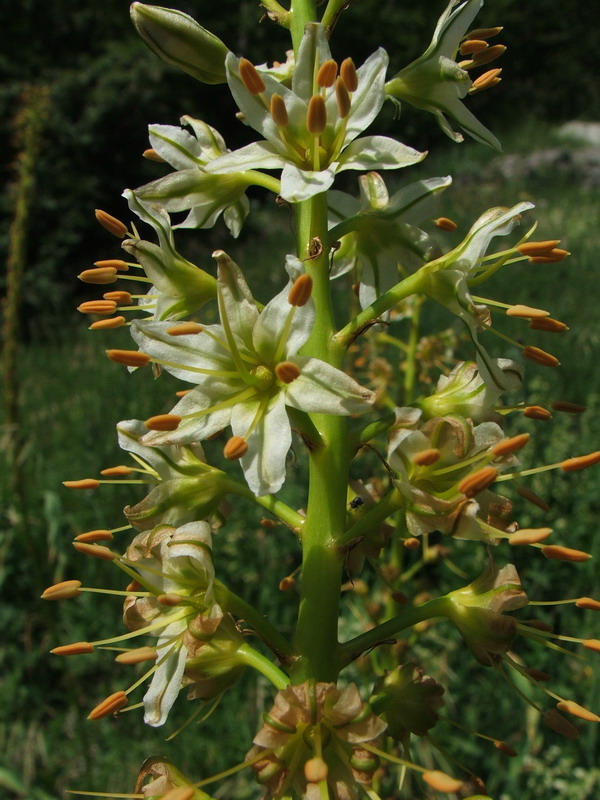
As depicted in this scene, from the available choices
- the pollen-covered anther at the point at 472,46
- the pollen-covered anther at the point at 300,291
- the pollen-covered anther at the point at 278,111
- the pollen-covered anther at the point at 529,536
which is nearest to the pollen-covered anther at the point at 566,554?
the pollen-covered anther at the point at 529,536

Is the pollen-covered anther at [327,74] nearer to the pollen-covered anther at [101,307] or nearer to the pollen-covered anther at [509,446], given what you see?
the pollen-covered anther at [101,307]

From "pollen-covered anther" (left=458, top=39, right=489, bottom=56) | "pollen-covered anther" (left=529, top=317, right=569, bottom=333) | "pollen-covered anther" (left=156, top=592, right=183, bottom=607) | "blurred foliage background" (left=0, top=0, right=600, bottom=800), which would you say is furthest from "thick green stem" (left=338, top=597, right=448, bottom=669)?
"blurred foliage background" (left=0, top=0, right=600, bottom=800)

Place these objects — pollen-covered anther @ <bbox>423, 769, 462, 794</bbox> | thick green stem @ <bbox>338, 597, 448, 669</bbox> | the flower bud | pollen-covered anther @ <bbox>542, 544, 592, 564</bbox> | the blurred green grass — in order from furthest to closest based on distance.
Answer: the blurred green grass < the flower bud < thick green stem @ <bbox>338, 597, 448, 669</bbox> < pollen-covered anther @ <bbox>542, 544, 592, 564</bbox> < pollen-covered anther @ <bbox>423, 769, 462, 794</bbox>

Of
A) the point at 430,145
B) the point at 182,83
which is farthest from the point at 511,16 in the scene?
the point at 182,83

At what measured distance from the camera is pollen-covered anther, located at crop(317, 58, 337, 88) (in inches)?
55.8

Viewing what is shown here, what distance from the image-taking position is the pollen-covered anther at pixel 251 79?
143cm

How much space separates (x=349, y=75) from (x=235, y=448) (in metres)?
0.75

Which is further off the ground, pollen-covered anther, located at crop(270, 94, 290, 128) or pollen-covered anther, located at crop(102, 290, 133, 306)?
pollen-covered anther, located at crop(270, 94, 290, 128)

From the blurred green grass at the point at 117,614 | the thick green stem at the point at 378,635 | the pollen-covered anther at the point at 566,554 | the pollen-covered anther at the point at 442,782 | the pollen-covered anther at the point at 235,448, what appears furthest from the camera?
the blurred green grass at the point at 117,614

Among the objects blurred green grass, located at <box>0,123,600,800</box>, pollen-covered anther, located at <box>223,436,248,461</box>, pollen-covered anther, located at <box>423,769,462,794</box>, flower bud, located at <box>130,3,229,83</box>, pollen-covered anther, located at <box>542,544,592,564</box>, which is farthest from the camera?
blurred green grass, located at <box>0,123,600,800</box>

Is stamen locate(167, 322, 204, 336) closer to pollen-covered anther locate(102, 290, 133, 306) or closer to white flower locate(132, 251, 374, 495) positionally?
white flower locate(132, 251, 374, 495)

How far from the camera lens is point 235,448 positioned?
1.29m

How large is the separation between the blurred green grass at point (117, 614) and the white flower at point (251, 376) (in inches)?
45.5

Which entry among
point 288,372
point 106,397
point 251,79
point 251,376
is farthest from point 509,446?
point 106,397
